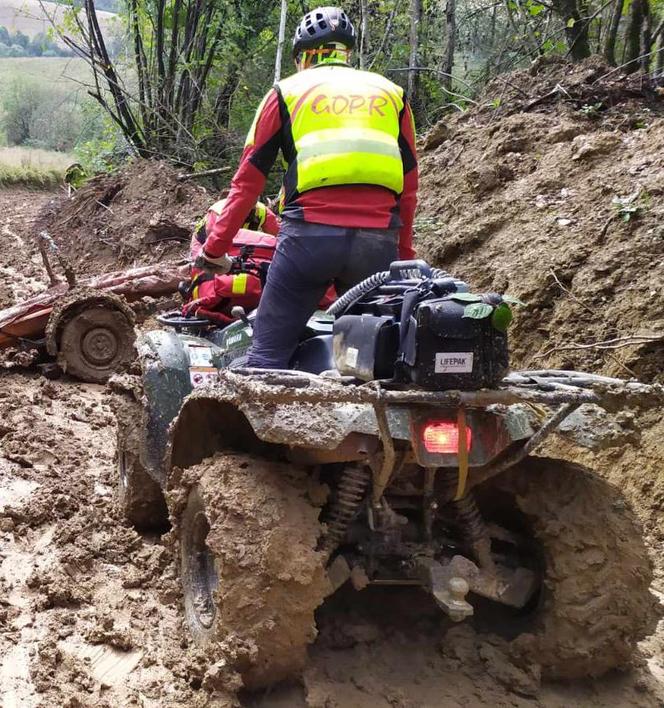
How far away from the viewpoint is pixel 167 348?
4.20 meters

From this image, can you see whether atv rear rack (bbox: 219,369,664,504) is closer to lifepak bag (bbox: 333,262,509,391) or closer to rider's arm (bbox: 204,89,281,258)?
lifepak bag (bbox: 333,262,509,391)

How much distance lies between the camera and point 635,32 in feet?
27.2

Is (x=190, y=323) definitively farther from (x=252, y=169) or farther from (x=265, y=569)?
(x=265, y=569)

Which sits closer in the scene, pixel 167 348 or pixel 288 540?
pixel 288 540

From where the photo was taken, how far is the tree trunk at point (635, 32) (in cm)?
809

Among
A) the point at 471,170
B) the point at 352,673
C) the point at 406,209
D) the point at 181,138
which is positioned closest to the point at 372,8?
the point at 181,138

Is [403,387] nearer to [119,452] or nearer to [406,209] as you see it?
[406,209]

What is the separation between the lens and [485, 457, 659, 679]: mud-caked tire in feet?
9.56

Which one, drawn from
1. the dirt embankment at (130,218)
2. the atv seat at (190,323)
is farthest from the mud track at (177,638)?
the dirt embankment at (130,218)

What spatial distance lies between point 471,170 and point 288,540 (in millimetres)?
5832

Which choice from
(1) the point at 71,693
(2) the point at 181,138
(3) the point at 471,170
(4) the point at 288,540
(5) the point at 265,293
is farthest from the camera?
(2) the point at 181,138

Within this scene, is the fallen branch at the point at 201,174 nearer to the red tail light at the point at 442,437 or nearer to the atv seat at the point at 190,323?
the atv seat at the point at 190,323

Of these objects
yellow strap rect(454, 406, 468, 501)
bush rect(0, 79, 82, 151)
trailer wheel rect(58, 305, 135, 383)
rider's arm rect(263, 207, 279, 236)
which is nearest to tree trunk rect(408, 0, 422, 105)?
trailer wheel rect(58, 305, 135, 383)

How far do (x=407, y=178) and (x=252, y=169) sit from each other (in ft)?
2.64
